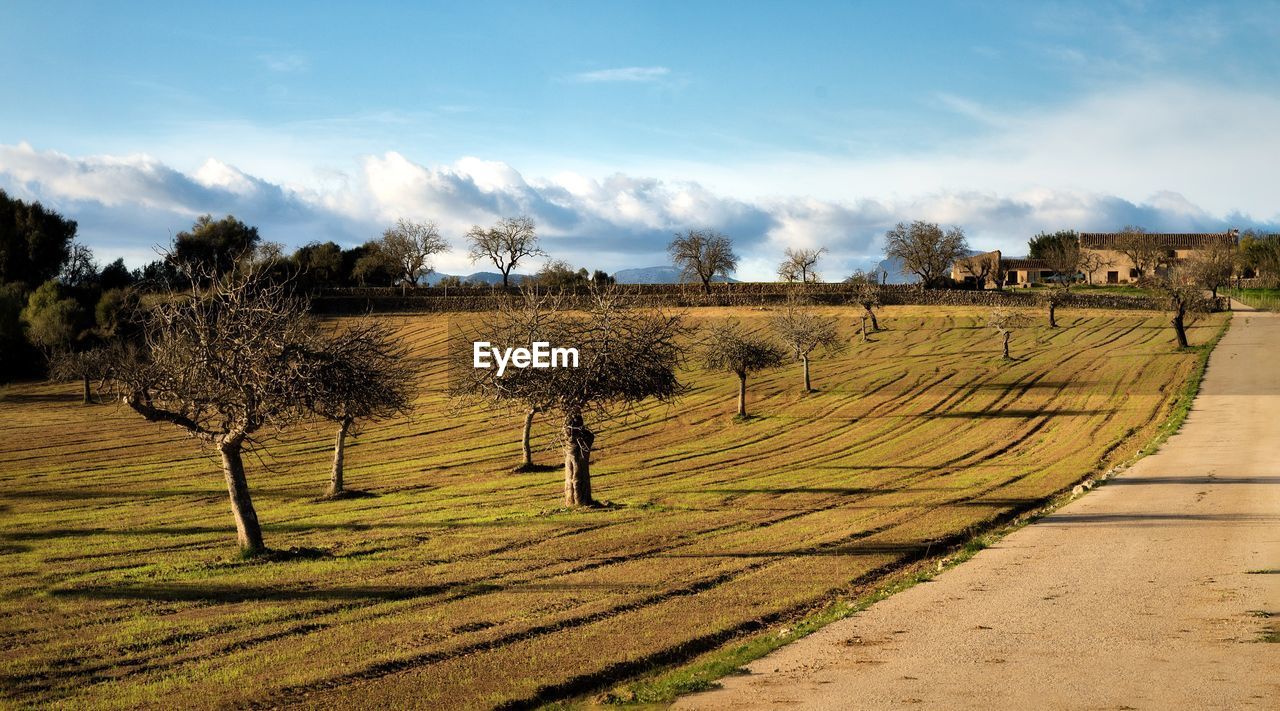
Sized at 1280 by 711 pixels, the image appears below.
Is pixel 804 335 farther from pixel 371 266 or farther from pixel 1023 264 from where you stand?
pixel 1023 264

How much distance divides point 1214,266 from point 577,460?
12423 centimetres

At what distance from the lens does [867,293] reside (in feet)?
360

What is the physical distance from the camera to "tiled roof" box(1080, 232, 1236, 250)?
17338 centimetres

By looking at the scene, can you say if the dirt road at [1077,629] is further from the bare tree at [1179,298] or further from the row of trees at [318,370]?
the bare tree at [1179,298]

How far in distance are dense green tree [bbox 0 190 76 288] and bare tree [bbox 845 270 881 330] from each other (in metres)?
95.9

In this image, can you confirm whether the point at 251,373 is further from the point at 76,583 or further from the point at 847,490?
the point at 847,490

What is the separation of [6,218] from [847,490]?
123674 millimetres

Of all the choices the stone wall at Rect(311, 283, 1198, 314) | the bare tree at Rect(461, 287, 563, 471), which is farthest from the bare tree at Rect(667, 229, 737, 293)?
the bare tree at Rect(461, 287, 563, 471)

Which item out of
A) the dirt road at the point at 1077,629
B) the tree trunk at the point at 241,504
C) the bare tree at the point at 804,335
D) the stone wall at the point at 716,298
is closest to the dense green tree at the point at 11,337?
the stone wall at the point at 716,298

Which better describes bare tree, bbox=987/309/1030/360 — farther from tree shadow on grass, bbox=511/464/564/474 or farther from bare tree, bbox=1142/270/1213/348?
tree shadow on grass, bbox=511/464/564/474

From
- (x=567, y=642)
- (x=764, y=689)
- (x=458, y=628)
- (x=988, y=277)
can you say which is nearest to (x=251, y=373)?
(x=458, y=628)

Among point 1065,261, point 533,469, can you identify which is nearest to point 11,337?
point 533,469

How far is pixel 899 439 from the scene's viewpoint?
5762cm

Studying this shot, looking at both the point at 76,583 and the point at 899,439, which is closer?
the point at 76,583
